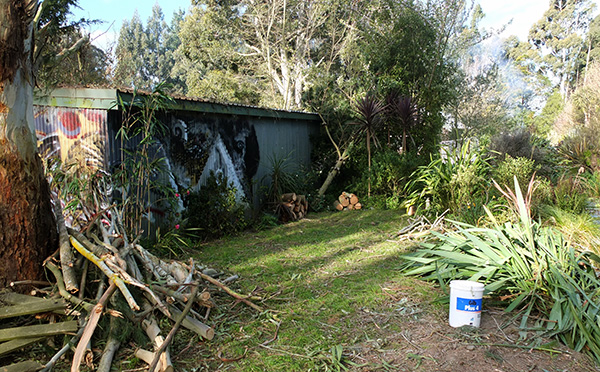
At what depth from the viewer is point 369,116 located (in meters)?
10.2

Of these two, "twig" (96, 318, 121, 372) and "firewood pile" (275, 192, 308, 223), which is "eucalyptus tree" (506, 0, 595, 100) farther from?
"twig" (96, 318, 121, 372)

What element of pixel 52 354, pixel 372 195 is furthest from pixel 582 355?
pixel 372 195

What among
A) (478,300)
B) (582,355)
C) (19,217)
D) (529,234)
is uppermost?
(19,217)

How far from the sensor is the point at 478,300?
3.38 meters

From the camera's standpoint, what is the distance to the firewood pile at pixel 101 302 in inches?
108

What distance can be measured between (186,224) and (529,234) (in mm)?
4872

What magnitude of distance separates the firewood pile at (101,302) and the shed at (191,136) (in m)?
2.21

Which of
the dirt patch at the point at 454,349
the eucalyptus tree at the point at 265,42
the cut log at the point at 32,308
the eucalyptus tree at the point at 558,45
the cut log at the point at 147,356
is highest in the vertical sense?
the eucalyptus tree at the point at 558,45

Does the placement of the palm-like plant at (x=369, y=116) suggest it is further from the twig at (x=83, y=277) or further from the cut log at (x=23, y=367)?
the cut log at (x=23, y=367)

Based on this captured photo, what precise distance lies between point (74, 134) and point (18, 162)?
275 cm

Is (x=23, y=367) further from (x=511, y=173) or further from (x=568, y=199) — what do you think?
(x=511, y=173)

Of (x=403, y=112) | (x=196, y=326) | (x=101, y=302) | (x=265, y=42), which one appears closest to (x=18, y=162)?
(x=101, y=302)

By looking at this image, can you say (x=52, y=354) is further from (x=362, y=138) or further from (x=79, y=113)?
(x=362, y=138)

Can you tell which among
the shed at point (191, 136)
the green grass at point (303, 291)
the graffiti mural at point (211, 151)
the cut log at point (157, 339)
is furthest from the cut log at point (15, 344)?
the graffiti mural at point (211, 151)
